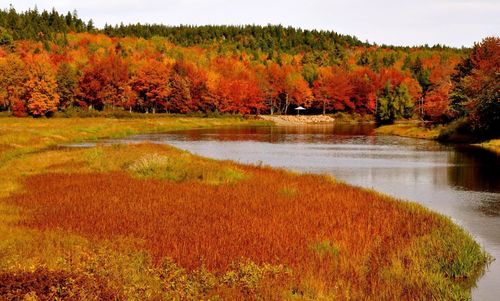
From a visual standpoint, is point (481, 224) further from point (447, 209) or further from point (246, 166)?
point (246, 166)

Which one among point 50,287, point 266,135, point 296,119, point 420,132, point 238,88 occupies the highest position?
point 238,88

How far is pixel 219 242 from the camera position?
1590 centimetres

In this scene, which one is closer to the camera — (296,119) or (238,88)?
(238,88)

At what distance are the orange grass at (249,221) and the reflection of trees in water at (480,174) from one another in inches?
264

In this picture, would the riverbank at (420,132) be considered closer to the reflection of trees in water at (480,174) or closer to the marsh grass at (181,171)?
the reflection of trees in water at (480,174)

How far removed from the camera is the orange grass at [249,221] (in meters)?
14.3

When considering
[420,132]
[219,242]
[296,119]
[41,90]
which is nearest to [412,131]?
[420,132]

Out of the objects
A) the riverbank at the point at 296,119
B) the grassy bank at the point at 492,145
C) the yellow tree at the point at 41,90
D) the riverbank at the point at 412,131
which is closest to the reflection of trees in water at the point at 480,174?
the grassy bank at the point at 492,145

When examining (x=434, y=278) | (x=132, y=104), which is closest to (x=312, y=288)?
(x=434, y=278)

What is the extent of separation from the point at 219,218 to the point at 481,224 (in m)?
11.7

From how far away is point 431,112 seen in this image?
90.7m

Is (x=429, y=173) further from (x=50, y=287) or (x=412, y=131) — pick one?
(x=412, y=131)

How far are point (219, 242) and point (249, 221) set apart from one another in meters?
3.51

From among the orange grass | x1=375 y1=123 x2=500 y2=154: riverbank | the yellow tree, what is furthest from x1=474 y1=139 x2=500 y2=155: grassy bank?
the yellow tree
